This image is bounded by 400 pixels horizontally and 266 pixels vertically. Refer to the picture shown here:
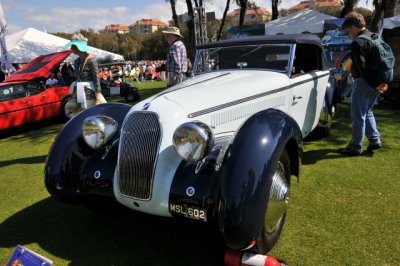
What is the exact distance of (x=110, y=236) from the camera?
120 inches

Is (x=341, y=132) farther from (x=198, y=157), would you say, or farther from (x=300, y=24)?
(x=300, y=24)

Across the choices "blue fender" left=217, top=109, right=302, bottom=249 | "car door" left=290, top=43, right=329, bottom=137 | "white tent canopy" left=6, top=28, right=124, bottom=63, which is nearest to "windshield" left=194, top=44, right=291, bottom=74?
"car door" left=290, top=43, right=329, bottom=137

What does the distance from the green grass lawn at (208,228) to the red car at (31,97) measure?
11.7 feet

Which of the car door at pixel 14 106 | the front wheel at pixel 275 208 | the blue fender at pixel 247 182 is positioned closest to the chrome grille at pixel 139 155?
the blue fender at pixel 247 182

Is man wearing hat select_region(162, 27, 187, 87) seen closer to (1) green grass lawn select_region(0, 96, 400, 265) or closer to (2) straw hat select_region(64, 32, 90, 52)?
(2) straw hat select_region(64, 32, 90, 52)

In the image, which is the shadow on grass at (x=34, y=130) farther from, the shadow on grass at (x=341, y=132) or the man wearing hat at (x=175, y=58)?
the shadow on grass at (x=341, y=132)

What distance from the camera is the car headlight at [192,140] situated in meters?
2.36

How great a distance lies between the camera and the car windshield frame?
404cm

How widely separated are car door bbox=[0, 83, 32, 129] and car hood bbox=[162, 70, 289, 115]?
5.69m

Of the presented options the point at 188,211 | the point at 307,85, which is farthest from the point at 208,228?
the point at 307,85

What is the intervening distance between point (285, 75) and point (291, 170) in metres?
1.32

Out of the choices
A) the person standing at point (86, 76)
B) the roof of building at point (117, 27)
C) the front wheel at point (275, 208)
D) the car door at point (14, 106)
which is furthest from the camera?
the roof of building at point (117, 27)

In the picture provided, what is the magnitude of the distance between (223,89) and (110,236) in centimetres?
167

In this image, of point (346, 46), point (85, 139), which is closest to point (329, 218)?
point (85, 139)
